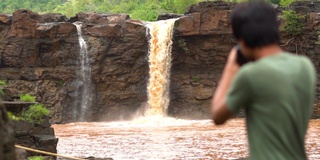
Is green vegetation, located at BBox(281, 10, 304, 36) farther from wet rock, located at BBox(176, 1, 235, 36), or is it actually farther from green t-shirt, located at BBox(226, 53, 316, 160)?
green t-shirt, located at BBox(226, 53, 316, 160)

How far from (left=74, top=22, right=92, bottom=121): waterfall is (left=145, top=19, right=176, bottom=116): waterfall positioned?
3.42 metres

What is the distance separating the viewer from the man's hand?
2.48m

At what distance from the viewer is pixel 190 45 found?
30.9 meters

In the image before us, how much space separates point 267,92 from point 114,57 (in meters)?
28.3

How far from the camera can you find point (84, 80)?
31016 mm

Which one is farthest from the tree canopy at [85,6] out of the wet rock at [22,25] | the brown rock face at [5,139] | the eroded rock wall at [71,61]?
the brown rock face at [5,139]

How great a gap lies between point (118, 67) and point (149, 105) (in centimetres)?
296

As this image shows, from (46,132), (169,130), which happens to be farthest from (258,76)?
(169,130)

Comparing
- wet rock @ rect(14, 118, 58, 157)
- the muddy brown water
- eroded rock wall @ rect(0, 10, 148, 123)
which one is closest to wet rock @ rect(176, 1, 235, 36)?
eroded rock wall @ rect(0, 10, 148, 123)

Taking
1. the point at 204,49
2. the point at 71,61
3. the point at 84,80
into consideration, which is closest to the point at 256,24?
the point at 204,49

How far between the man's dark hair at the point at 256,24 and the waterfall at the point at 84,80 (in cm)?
2808

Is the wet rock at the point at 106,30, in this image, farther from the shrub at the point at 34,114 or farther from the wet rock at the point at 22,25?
the shrub at the point at 34,114

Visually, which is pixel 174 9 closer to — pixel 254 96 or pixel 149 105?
pixel 149 105

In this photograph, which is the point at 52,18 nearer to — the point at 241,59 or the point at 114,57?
the point at 114,57
